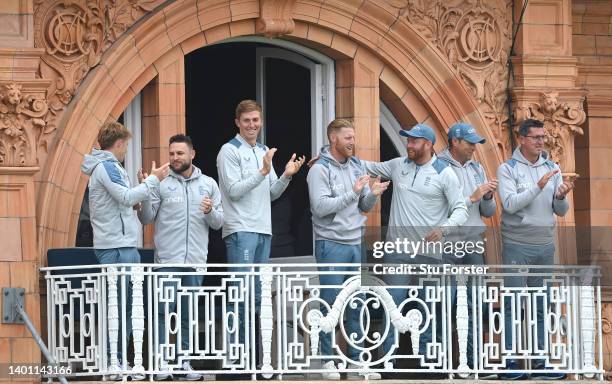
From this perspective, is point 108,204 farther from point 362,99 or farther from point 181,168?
point 362,99

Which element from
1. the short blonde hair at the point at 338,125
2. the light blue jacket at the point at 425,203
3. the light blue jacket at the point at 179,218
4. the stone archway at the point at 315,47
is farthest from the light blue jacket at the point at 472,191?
the light blue jacket at the point at 179,218

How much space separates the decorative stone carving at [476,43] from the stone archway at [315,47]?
0.13 meters

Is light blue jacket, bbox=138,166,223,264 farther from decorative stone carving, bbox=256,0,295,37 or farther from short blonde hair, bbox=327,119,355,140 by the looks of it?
decorative stone carving, bbox=256,0,295,37

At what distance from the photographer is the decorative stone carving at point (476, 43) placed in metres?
23.9

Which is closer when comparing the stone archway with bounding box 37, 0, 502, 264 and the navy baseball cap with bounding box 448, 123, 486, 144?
the stone archway with bounding box 37, 0, 502, 264

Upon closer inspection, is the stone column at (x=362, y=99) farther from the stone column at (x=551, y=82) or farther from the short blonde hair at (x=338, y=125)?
the short blonde hair at (x=338, y=125)

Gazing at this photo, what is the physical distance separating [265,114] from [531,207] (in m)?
3.15

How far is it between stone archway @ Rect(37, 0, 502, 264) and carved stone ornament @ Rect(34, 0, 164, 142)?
100 millimetres

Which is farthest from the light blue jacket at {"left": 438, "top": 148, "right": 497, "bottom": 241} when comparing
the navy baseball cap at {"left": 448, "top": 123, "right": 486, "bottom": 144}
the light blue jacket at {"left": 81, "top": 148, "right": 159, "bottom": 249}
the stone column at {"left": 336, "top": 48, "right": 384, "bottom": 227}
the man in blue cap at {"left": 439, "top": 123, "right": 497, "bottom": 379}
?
the light blue jacket at {"left": 81, "top": 148, "right": 159, "bottom": 249}

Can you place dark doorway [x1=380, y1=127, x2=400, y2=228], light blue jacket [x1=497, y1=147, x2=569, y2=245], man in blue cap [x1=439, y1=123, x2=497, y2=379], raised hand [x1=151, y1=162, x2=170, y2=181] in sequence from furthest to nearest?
dark doorway [x1=380, y1=127, x2=400, y2=228]
light blue jacket [x1=497, y1=147, x2=569, y2=245]
man in blue cap [x1=439, y1=123, x2=497, y2=379]
raised hand [x1=151, y1=162, x2=170, y2=181]

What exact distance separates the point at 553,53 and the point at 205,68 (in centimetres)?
357

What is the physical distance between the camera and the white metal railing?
20828mm

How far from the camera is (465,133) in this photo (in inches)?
880

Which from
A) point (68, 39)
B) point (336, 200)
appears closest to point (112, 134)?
point (68, 39)
